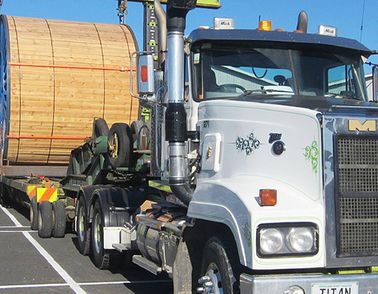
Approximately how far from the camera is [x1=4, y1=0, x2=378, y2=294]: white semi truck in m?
4.43

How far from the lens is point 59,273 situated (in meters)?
8.34

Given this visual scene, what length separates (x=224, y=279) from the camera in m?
4.82

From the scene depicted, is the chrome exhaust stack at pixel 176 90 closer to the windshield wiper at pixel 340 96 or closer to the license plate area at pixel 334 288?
the windshield wiper at pixel 340 96

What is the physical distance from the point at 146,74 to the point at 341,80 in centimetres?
202

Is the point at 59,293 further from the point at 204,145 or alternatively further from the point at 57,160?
the point at 57,160

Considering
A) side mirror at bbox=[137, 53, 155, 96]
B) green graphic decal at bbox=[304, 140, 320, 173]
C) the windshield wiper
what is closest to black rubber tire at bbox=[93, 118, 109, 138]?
side mirror at bbox=[137, 53, 155, 96]

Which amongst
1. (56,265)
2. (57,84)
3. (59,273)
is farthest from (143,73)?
(57,84)

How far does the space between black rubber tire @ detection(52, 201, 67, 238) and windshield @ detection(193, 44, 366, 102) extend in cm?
627

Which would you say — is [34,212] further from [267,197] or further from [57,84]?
[267,197]

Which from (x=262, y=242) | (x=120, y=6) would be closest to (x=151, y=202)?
(x=262, y=242)

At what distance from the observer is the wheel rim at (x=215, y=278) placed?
16.3 feet

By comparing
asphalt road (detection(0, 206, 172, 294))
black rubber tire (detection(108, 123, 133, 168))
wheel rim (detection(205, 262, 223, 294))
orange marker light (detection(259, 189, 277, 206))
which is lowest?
asphalt road (detection(0, 206, 172, 294))

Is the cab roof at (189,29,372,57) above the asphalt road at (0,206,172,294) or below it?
above

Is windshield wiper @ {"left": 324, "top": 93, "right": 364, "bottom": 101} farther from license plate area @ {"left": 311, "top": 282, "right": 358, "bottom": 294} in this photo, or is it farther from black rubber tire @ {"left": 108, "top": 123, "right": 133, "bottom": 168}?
black rubber tire @ {"left": 108, "top": 123, "right": 133, "bottom": 168}
